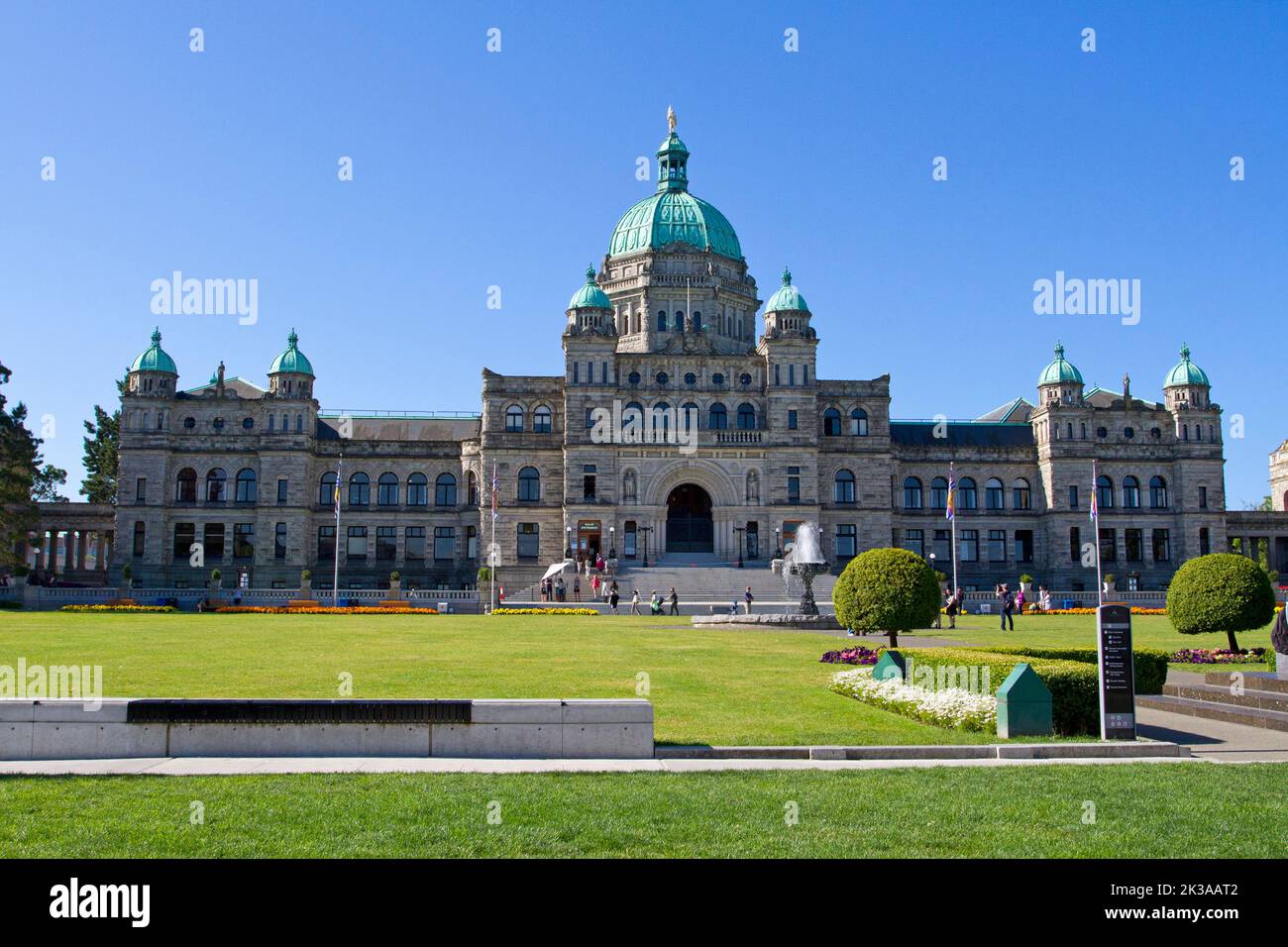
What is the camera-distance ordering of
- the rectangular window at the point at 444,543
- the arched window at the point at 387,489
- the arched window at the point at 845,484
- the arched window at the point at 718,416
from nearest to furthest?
the arched window at the point at 718,416
the arched window at the point at 845,484
the rectangular window at the point at 444,543
the arched window at the point at 387,489

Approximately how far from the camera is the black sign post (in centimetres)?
1591

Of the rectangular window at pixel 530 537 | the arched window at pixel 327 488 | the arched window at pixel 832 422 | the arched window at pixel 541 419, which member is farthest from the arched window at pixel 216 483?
the arched window at pixel 832 422

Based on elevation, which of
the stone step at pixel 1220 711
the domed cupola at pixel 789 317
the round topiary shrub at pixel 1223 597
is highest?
the domed cupola at pixel 789 317

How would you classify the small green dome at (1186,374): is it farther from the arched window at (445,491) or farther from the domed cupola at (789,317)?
the arched window at (445,491)

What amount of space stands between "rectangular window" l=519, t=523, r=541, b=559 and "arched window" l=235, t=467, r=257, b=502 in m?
19.4

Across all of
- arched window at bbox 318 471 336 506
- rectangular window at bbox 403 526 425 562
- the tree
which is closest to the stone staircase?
rectangular window at bbox 403 526 425 562

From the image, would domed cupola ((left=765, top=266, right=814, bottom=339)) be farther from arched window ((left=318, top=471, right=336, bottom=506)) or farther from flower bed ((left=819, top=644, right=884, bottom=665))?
flower bed ((left=819, top=644, right=884, bottom=665))

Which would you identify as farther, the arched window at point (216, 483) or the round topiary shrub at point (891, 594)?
the arched window at point (216, 483)

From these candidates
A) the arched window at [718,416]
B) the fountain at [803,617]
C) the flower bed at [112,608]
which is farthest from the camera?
the arched window at [718,416]

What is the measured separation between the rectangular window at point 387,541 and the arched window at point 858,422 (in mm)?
32950

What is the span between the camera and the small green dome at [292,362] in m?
76.8

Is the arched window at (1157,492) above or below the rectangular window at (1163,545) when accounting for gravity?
above
